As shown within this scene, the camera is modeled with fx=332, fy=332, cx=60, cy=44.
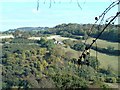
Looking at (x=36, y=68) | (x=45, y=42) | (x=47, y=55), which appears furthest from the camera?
(x=45, y=42)

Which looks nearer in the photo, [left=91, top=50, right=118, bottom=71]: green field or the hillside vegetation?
the hillside vegetation

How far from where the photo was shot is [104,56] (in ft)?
98.2

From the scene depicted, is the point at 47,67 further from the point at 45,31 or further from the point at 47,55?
the point at 45,31

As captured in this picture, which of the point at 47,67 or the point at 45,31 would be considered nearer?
the point at 47,67

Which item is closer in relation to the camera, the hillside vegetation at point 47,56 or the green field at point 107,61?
the hillside vegetation at point 47,56

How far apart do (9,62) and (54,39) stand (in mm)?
10556

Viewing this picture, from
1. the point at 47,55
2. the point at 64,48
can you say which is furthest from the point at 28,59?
the point at 64,48

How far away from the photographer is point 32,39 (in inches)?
1640

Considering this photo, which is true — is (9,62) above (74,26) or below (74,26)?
below

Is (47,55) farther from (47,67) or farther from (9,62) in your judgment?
(9,62)

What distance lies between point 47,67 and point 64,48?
449 centimetres

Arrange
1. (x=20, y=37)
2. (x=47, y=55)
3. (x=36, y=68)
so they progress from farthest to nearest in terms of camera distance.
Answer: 1. (x=20, y=37)
2. (x=47, y=55)
3. (x=36, y=68)

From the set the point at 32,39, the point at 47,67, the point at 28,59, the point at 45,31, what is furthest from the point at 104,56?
the point at 45,31

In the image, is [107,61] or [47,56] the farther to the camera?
[47,56]
